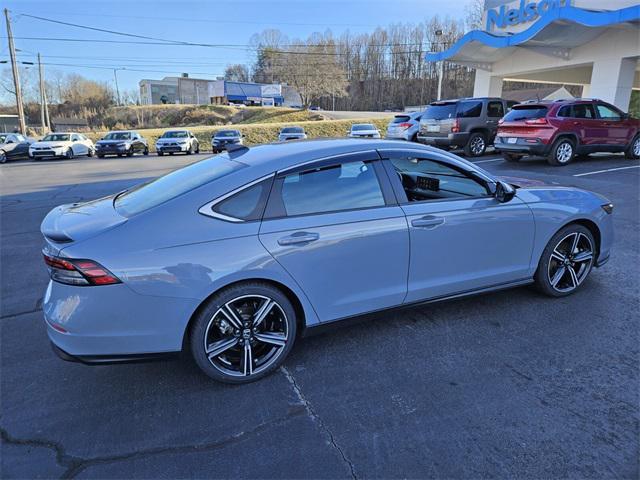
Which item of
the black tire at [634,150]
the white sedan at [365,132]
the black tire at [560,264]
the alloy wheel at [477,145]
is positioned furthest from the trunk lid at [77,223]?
the white sedan at [365,132]

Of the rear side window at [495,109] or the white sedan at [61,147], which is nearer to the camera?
the rear side window at [495,109]

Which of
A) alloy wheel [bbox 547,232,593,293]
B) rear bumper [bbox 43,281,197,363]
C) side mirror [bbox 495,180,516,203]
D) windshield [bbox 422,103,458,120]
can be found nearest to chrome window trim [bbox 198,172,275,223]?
rear bumper [bbox 43,281,197,363]

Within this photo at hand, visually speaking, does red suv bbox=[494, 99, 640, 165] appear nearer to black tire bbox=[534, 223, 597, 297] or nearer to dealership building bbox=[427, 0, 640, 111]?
dealership building bbox=[427, 0, 640, 111]

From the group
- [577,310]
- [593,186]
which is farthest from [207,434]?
[593,186]

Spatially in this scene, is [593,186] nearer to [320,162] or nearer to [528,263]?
[528,263]

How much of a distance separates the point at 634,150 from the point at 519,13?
9.89 meters

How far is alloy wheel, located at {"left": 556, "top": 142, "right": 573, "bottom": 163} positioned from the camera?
12.0 meters

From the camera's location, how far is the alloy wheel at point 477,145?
14.7m

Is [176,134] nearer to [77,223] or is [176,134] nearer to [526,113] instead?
[526,113]

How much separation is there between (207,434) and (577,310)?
330 centimetres

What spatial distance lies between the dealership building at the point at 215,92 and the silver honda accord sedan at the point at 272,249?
84261mm

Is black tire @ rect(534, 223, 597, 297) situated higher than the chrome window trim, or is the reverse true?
the chrome window trim

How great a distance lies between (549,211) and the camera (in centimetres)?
384

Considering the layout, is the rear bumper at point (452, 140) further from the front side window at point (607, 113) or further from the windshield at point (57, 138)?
the windshield at point (57, 138)
